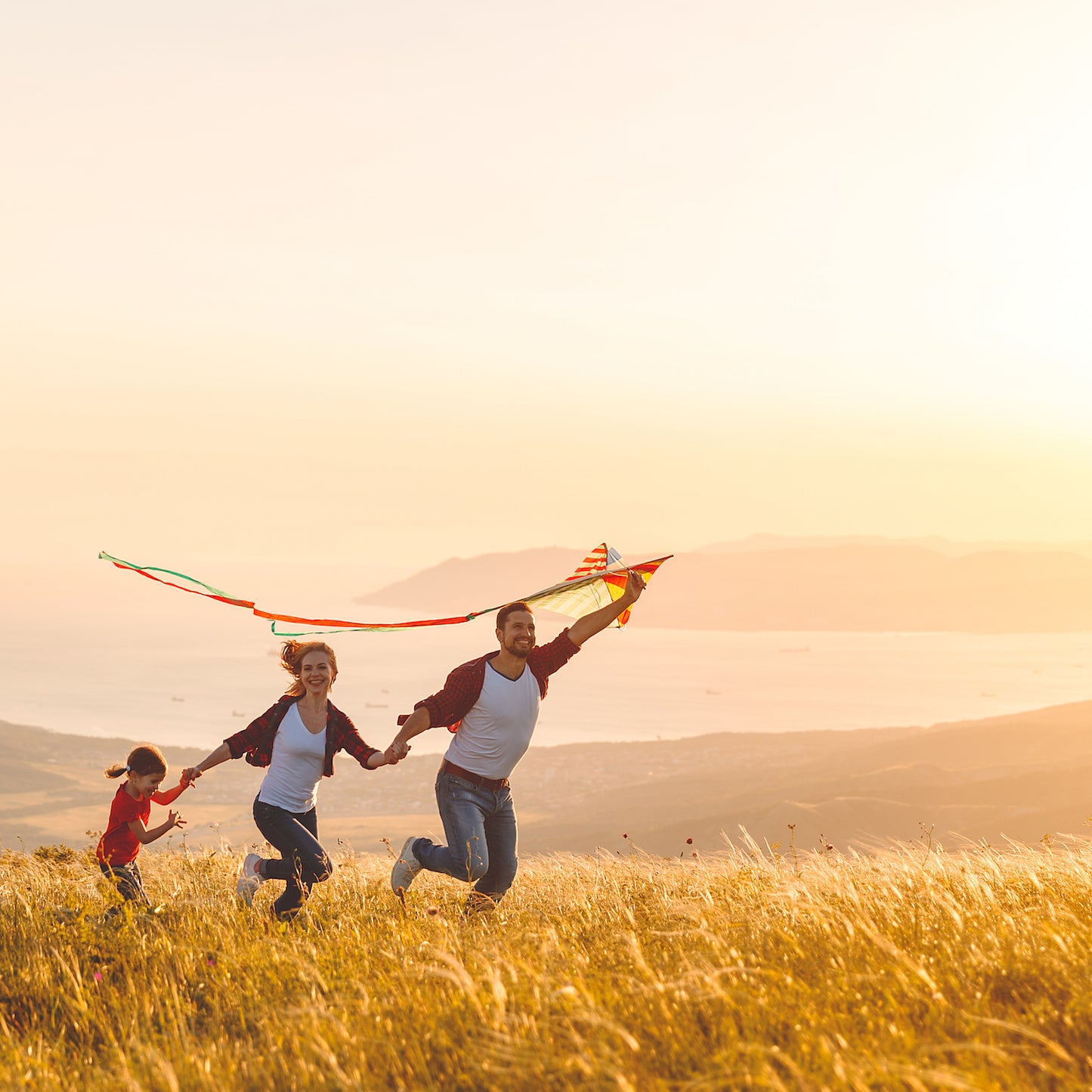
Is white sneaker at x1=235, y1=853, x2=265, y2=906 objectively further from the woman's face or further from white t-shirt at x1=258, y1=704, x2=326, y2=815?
the woman's face

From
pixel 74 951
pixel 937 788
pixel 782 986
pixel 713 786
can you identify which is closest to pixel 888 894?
pixel 782 986

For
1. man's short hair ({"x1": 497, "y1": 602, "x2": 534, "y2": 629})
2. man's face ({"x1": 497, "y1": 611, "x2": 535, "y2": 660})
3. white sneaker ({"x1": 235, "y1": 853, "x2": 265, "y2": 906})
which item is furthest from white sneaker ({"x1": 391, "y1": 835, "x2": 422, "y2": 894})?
man's short hair ({"x1": 497, "y1": 602, "x2": 534, "y2": 629})

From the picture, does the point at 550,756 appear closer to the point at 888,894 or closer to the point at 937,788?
the point at 937,788

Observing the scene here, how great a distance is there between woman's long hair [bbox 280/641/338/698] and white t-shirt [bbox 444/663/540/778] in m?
0.99

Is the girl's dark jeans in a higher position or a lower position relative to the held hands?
lower

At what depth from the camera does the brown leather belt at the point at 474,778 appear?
645 centimetres

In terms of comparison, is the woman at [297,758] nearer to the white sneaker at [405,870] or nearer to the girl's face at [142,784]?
the girl's face at [142,784]

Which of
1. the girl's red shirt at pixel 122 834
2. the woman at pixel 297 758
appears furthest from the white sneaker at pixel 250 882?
the girl's red shirt at pixel 122 834

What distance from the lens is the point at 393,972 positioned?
4172mm

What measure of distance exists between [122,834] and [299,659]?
154 cm

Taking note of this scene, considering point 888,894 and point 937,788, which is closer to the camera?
point 888,894

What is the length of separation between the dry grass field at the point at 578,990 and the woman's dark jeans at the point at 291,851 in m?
0.23

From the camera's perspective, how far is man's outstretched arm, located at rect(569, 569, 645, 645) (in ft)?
22.6

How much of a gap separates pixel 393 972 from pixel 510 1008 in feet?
2.02
